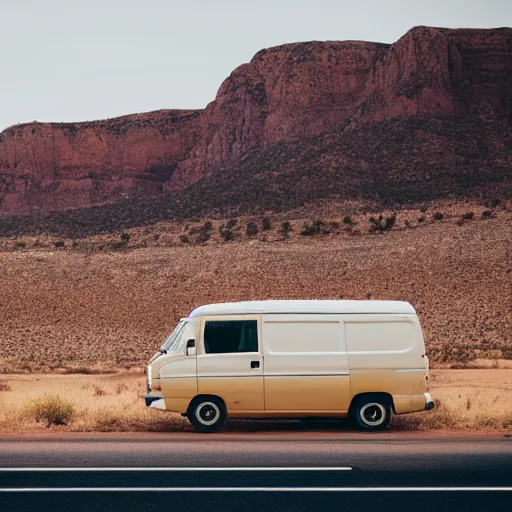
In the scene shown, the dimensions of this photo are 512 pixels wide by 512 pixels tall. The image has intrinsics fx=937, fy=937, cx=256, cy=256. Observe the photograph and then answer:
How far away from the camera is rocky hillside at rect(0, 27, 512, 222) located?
244 feet

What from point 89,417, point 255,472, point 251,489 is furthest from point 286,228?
point 251,489

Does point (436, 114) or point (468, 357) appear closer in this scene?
point (468, 357)

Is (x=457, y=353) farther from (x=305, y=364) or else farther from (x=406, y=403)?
(x=305, y=364)

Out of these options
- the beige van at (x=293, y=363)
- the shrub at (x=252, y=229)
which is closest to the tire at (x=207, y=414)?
the beige van at (x=293, y=363)

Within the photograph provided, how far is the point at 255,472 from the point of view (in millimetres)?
10039

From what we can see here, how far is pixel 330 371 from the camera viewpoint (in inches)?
526

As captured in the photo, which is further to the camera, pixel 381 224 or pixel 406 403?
pixel 381 224

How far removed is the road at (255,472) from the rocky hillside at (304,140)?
5872 cm

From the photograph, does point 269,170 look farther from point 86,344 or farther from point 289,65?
point 86,344

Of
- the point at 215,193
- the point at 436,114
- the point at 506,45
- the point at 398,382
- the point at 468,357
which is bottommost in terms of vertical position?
the point at 468,357

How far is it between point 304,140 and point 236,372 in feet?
264

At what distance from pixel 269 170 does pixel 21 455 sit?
2762 inches

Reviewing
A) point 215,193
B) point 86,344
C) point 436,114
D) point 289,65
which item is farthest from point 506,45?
point 86,344

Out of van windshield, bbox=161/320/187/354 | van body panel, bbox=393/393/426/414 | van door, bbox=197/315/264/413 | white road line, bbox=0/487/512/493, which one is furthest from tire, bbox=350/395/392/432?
white road line, bbox=0/487/512/493
